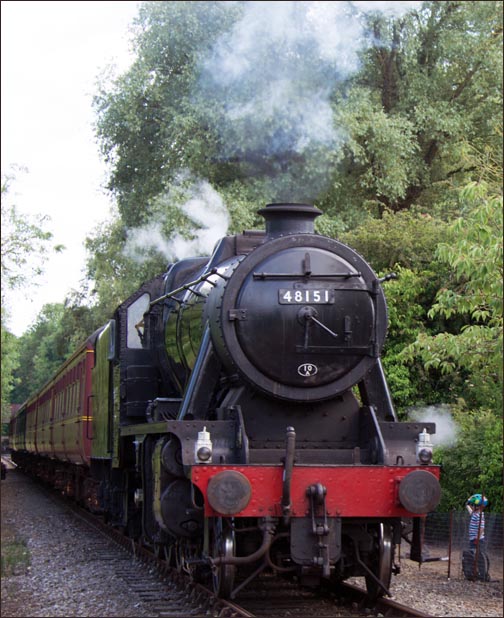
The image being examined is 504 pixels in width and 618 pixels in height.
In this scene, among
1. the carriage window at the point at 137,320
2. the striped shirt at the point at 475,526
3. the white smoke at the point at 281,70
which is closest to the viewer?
the striped shirt at the point at 475,526

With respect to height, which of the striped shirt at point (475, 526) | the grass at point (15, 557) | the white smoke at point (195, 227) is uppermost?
the white smoke at point (195, 227)

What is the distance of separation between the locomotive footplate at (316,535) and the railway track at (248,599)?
591mm

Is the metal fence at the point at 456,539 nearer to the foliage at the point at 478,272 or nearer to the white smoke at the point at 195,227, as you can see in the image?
the foliage at the point at 478,272

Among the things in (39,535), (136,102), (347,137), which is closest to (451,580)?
(39,535)

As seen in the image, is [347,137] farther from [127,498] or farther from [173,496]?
[173,496]

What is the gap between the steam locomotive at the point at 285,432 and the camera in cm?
680

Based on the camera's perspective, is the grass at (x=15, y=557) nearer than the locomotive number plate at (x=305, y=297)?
No

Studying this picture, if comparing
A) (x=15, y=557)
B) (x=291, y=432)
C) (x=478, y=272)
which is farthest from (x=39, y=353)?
(x=291, y=432)

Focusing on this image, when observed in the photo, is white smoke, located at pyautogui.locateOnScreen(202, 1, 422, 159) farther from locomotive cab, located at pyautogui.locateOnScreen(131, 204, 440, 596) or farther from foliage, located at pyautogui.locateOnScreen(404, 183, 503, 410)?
locomotive cab, located at pyautogui.locateOnScreen(131, 204, 440, 596)

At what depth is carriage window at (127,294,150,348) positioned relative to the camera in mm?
10508

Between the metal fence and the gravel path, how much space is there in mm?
71

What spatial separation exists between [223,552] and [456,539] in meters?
6.02

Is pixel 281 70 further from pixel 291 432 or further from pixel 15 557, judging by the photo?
pixel 291 432

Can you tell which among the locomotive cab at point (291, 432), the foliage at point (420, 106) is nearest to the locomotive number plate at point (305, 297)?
the locomotive cab at point (291, 432)
